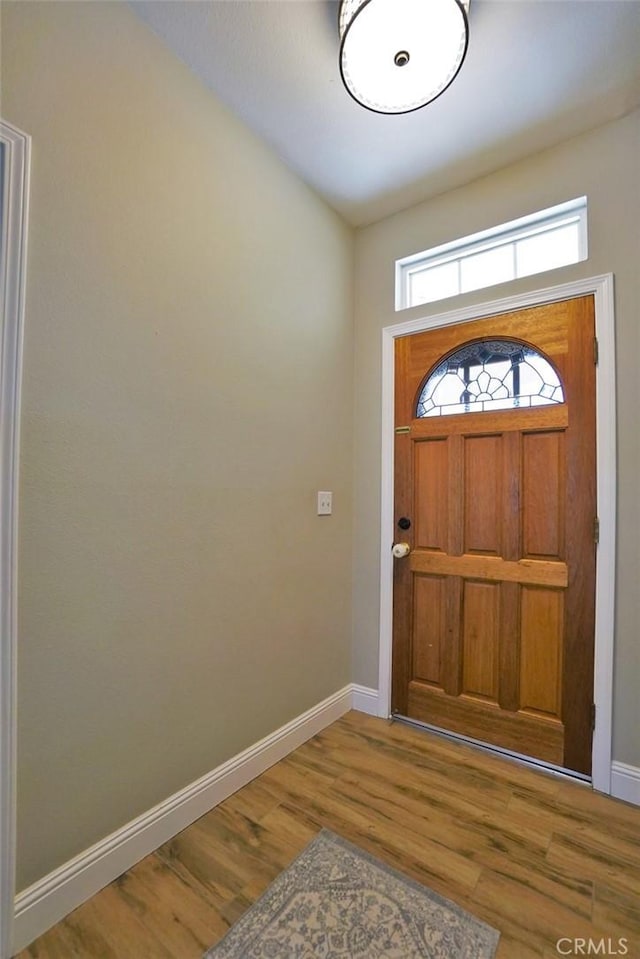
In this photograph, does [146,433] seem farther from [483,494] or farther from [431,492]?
[483,494]

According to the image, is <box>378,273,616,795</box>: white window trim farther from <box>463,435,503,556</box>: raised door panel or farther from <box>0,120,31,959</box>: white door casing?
<box>0,120,31,959</box>: white door casing

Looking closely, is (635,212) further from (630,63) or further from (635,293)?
(630,63)

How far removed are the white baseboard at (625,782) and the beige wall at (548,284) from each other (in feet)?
0.10

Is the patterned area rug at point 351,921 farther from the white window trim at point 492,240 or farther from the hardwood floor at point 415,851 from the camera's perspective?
the white window trim at point 492,240

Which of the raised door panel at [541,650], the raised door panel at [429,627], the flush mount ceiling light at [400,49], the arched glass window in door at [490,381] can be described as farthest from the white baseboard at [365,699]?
the flush mount ceiling light at [400,49]

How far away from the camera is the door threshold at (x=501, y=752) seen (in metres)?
1.80

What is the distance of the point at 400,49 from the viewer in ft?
4.58

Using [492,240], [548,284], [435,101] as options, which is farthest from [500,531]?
[435,101]

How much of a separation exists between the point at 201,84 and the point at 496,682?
2.91m

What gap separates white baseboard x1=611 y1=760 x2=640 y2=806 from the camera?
1.64 meters

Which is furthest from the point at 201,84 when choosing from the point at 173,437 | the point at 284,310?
the point at 173,437

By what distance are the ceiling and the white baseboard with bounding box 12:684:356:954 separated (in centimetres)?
273

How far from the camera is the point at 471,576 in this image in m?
2.07

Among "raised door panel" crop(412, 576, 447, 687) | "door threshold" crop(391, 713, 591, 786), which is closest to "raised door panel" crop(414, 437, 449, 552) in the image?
"raised door panel" crop(412, 576, 447, 687)
